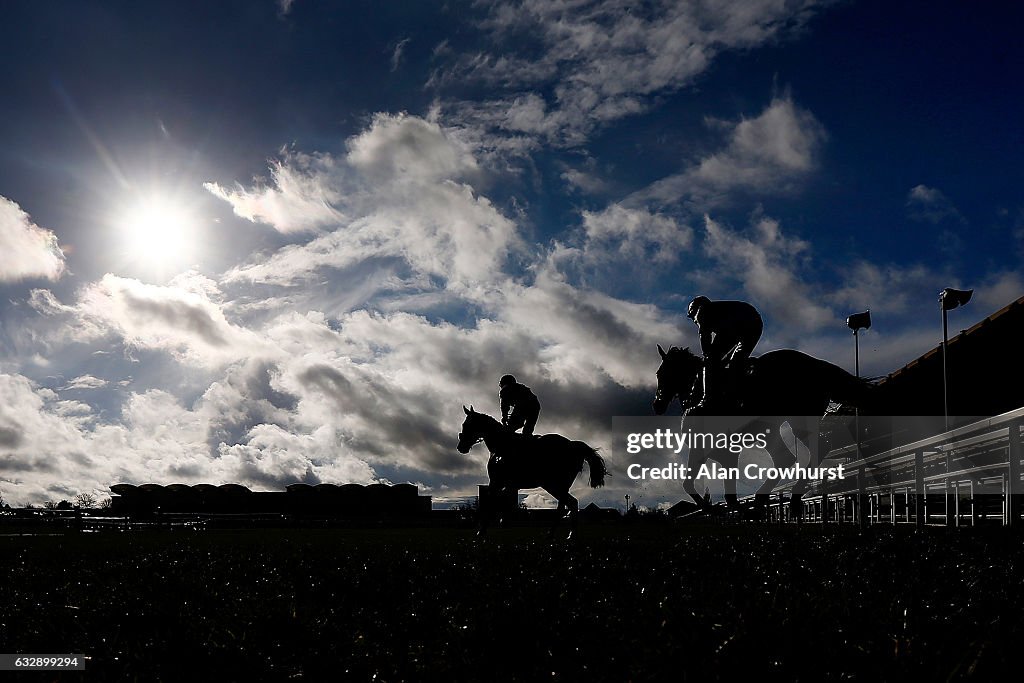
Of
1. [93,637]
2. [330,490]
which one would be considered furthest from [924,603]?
[330,490]

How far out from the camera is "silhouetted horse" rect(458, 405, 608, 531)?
1230 cm

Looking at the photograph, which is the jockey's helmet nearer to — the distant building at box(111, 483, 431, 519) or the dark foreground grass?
the dark foreground grass

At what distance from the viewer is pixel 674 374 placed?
12.6 m

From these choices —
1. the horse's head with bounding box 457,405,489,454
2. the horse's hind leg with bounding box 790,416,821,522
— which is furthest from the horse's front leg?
the horse's head with bounding box 457,405,489,454

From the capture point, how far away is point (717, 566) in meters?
4.72

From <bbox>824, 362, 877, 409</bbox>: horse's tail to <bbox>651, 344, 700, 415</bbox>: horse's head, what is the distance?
2.00 metres

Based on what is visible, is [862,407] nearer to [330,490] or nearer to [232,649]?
[232,649]

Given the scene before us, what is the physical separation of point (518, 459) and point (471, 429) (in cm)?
88

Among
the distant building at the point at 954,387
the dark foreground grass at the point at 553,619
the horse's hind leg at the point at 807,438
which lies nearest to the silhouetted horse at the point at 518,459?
the horse's hind leg at the point at 807,438

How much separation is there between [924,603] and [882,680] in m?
1.40

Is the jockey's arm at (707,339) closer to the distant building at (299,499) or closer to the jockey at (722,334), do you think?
the jockey at (722,334)

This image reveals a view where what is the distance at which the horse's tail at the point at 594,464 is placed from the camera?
1334 centimetres

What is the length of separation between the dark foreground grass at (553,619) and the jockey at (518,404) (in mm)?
6702

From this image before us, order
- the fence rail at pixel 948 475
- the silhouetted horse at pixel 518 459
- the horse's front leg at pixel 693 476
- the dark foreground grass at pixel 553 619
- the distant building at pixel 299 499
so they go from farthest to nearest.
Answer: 1. the distant building at pixel 299 499
2. the silhouetted horse at pixel 518 459
3. the horse's front leg at pixel 693 476
4. the fence rail at pixel 948 475
5. the dark foreground grass at pixel 553 619
